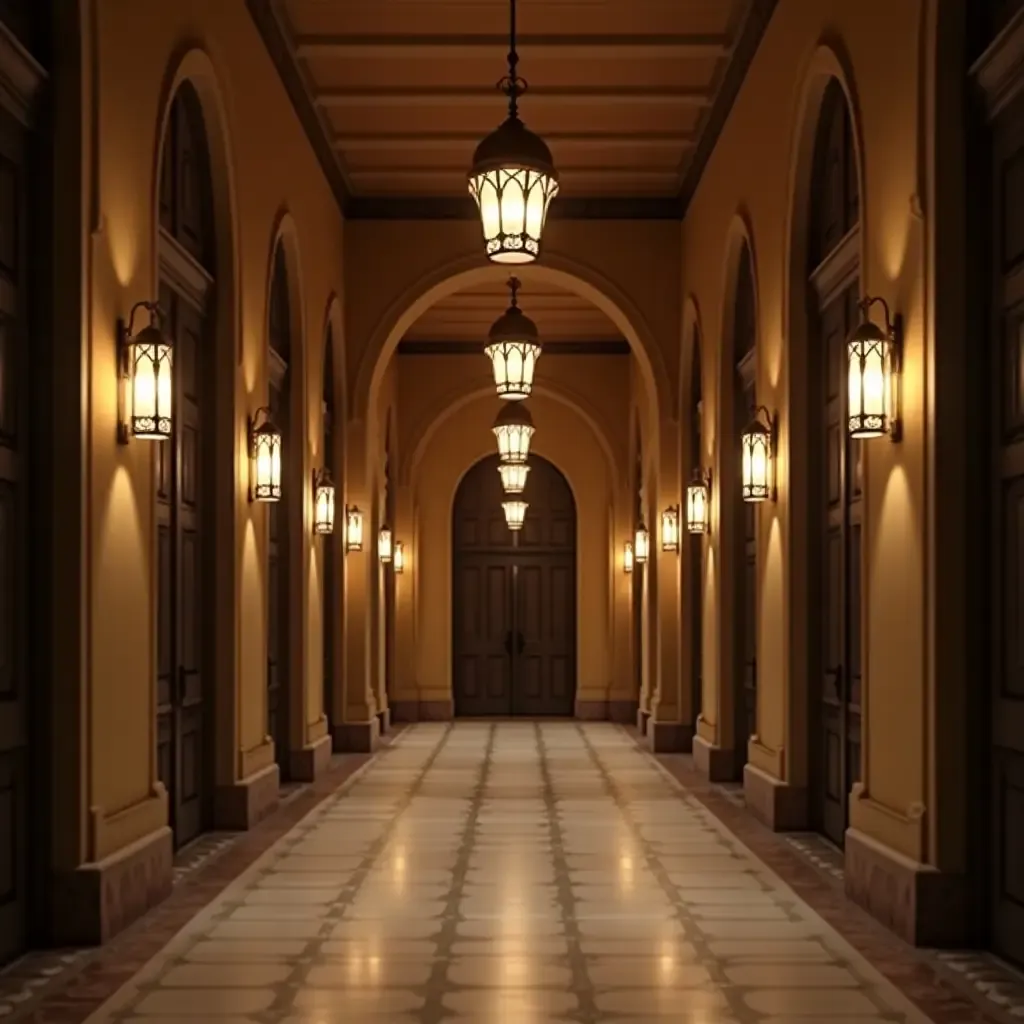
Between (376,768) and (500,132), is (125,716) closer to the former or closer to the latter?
(500,132)

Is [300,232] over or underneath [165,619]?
over

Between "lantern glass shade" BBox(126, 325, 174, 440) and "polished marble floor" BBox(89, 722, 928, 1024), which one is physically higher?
"lantern glass shade" BBox(126, 325, 174, 440)

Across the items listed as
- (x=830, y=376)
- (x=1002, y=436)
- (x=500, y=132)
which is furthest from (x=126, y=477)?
(x=830, y=376)

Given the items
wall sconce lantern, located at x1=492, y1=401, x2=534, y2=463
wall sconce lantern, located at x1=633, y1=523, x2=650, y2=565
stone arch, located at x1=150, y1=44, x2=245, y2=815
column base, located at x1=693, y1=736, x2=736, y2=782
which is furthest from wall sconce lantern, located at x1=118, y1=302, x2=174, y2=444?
wall sconce lantern, located at x1=633, y1=523, x2=650, y2=565

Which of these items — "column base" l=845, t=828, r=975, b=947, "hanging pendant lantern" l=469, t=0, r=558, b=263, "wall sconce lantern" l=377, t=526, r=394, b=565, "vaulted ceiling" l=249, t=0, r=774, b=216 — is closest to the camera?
"column base" l=845, t=828, r=975, b=947

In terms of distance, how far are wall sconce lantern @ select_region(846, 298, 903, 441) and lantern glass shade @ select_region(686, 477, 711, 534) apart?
6.90m

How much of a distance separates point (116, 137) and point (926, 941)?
5.10 meters

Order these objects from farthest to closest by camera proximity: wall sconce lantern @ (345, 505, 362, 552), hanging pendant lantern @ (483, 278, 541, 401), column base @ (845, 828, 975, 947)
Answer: wall sconce lantern @ (345, 505, 362, 552), hanging pendant lantern @ (483, 278, 541, 401), column base @ (845, 828, 975, 947)

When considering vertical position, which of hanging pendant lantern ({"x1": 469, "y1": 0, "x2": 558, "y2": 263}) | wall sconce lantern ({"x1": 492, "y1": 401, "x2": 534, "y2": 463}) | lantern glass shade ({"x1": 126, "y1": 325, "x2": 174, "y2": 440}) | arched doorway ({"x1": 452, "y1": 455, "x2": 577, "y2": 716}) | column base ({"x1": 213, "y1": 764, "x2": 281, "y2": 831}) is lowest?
column base ({"x1": 213, "y1": 764, "x2": 281, "y2": 831})

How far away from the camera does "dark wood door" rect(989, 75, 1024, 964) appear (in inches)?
256

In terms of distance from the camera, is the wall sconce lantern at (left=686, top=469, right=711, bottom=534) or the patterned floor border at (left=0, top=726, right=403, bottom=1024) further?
the wall sconce lantern at (left=686, top=469, right=711, bottom=534)

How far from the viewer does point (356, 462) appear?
56.2 ft

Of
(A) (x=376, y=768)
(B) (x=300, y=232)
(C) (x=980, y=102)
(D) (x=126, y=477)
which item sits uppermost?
(B) (x=300, y=232)

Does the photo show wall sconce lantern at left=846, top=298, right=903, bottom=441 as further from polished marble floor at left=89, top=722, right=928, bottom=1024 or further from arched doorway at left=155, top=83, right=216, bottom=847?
arched doorway at left=155, top=83, right=216, bottom=847
